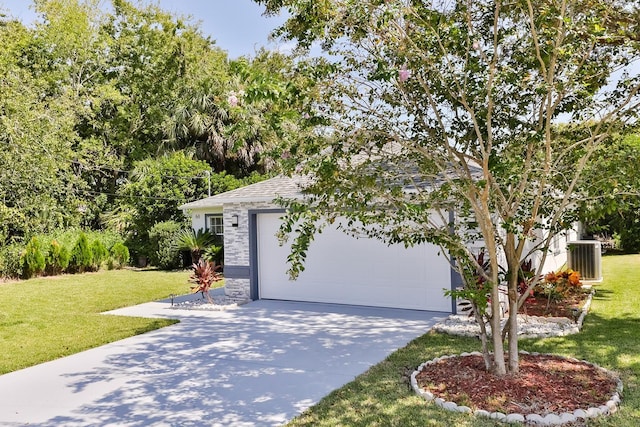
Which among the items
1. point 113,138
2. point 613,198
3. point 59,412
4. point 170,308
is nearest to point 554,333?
point 613,198

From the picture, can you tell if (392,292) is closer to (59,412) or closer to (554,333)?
(554,333)

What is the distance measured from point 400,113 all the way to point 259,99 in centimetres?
215

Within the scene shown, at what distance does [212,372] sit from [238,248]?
5.79 metres

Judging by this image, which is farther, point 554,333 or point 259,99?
point 554,333

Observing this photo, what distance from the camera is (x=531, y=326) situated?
787cm

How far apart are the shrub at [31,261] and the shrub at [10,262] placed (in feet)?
0.51

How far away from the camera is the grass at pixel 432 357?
4.50 metres

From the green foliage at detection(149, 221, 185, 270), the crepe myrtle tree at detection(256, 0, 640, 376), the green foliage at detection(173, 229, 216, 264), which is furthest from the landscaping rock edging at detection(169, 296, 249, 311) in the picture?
the green foliage at detection(149, 221, 185, 270)

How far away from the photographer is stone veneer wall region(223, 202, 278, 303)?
11773 millimetres

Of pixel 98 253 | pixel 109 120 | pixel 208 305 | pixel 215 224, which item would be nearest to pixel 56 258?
pixel 98 253

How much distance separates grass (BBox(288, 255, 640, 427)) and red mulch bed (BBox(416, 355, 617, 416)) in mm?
240

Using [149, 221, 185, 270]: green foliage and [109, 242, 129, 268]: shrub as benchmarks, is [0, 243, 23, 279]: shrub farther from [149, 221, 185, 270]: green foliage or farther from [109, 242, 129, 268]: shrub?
[149, 221, 185, 270]: green foliage

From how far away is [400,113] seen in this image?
558 cm

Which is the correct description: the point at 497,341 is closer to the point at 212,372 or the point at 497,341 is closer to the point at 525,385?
the point at 525,385
